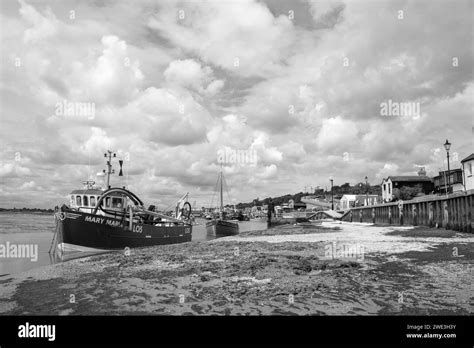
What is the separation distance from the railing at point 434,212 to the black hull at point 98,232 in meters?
23.5

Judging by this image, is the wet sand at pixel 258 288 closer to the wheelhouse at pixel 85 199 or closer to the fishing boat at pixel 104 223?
the fishing boat at pixel 104 223

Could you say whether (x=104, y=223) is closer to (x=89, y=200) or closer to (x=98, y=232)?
(x=98, y=232)

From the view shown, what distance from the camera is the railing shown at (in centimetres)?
2428

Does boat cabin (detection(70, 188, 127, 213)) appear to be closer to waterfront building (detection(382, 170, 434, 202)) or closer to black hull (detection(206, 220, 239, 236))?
black hull (detection(206, 220, 239, 236))

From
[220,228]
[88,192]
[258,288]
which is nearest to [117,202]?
[88,192]

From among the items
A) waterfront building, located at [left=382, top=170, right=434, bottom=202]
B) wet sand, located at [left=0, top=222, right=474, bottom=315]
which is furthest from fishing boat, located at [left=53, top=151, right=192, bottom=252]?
waterfront building, located at [left=382, top=170, right=434, bottom=202]

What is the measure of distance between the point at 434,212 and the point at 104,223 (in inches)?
1123

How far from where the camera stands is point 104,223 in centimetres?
2352

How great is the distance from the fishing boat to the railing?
2311 cm

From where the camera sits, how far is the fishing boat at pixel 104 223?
22.5 m
